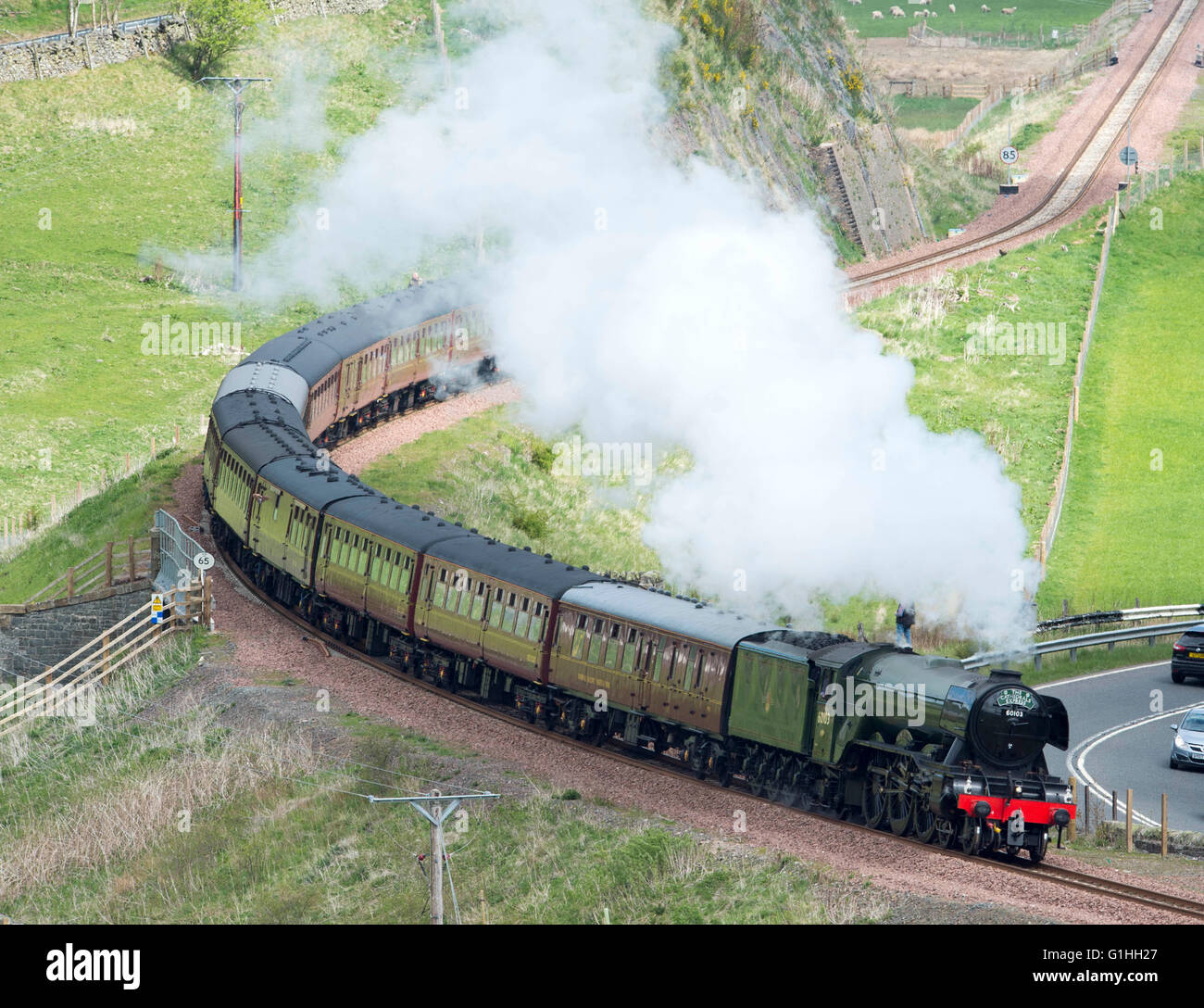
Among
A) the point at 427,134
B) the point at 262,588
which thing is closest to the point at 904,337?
the point at 427,134

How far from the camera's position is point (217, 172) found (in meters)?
76.2

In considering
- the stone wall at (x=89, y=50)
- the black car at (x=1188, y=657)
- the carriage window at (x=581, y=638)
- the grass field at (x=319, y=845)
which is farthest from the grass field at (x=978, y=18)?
the grass field at (x=319, y=845)

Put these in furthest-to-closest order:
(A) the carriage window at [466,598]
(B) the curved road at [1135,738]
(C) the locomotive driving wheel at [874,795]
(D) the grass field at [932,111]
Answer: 1. (D) the grass field at [932,111]
2. (A) the carriage window at [466,598]
3. (B) the curved road at [1135,738]
4. (C) the locomotive driving wheel at [874,795]

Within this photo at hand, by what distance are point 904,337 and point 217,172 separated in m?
32.5

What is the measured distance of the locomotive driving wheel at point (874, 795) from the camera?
964 inches

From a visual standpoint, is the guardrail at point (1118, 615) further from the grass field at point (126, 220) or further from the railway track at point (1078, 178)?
the grass field at point (126, 220)

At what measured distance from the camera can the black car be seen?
39756 millimetres

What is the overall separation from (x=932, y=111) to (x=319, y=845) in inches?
3426

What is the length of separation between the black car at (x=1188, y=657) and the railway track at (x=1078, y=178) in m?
28.3

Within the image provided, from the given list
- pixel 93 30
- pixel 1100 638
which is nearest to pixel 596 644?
pixel 1100 638

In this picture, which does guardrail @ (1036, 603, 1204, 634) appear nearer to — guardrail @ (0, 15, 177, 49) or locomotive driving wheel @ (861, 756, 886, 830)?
locomotive driving wheel @ (861, 756, 886, 830)

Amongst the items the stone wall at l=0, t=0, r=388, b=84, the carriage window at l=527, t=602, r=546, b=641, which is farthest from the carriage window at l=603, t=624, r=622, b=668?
the stone wall at l=0, t=0, r=388, b=84

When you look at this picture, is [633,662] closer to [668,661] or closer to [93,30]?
[668,661]

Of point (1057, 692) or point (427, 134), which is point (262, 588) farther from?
point (427, 134)
